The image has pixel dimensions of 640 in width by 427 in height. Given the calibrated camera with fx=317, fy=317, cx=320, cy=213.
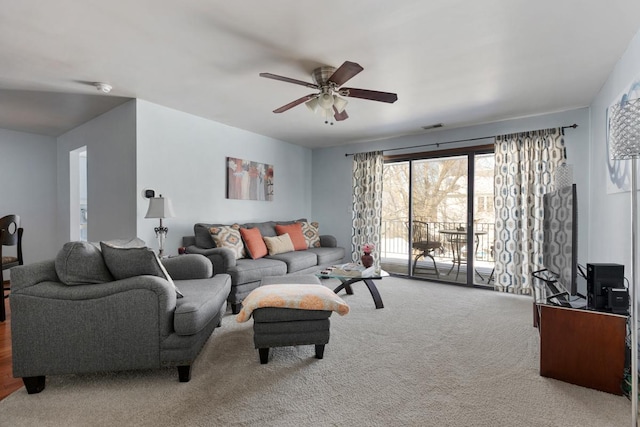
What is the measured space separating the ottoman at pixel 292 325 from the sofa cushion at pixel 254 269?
1.27m

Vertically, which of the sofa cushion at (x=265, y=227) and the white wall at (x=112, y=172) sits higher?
the white wall at (x=112, y=172)

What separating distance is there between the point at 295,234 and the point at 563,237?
355 cm

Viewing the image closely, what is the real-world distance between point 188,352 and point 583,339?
2.56m

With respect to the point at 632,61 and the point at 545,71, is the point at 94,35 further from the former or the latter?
the point at 632,61

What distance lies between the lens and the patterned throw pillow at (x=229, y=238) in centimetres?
402

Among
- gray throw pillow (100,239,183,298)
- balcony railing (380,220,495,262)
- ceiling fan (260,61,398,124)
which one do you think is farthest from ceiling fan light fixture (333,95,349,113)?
balcony railing (380,220,495,262)

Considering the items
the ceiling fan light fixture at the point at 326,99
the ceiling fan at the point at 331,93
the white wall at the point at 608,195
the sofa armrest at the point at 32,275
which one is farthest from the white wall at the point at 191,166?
the white wall at the point at 608,195

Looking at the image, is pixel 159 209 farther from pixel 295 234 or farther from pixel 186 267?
pixel 295 234

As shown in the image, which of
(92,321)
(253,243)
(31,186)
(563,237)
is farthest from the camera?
(31,186)

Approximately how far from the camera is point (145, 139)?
3.77 m

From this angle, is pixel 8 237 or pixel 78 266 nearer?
pixel 78 266

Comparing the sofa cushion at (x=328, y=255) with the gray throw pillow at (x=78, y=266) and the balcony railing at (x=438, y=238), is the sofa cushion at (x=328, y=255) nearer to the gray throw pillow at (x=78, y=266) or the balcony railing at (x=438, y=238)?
the balcony railing at (x=438, y=238)

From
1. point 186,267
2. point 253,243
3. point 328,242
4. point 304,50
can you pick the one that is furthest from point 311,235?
point 304,50

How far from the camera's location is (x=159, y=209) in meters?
3.47
